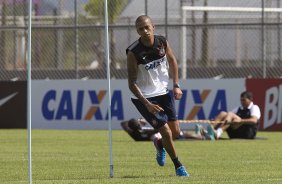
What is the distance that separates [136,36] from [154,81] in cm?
1702

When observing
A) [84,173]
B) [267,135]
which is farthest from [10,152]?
[267,135]

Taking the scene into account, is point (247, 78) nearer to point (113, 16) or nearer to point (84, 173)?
point (113, 16)

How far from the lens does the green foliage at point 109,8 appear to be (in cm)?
3062

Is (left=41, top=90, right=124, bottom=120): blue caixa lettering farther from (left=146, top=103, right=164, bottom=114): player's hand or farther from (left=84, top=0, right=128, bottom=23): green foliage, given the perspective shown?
(left=146, top=103, right=164, bottom=114): player's hand

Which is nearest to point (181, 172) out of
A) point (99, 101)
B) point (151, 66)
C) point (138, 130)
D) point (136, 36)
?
point (151, 66)

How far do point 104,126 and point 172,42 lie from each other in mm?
3371

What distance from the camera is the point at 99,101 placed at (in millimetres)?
28781

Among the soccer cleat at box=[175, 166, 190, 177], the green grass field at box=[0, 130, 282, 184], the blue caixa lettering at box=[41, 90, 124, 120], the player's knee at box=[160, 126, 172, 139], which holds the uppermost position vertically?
the player's knee at box=[160, 126, 172, 139]

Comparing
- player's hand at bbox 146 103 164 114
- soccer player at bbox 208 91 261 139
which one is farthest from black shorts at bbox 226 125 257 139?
player's hand at bbox 146 103 164 114

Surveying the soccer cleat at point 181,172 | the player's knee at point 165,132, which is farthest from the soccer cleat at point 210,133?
the soccer cleat at point 181,172

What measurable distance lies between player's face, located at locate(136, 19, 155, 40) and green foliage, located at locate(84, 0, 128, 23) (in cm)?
1698

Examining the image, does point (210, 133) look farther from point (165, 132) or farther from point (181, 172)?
point (181, 172)

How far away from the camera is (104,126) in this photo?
2886cm

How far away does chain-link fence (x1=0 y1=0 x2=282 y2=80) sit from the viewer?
96.6 ft
